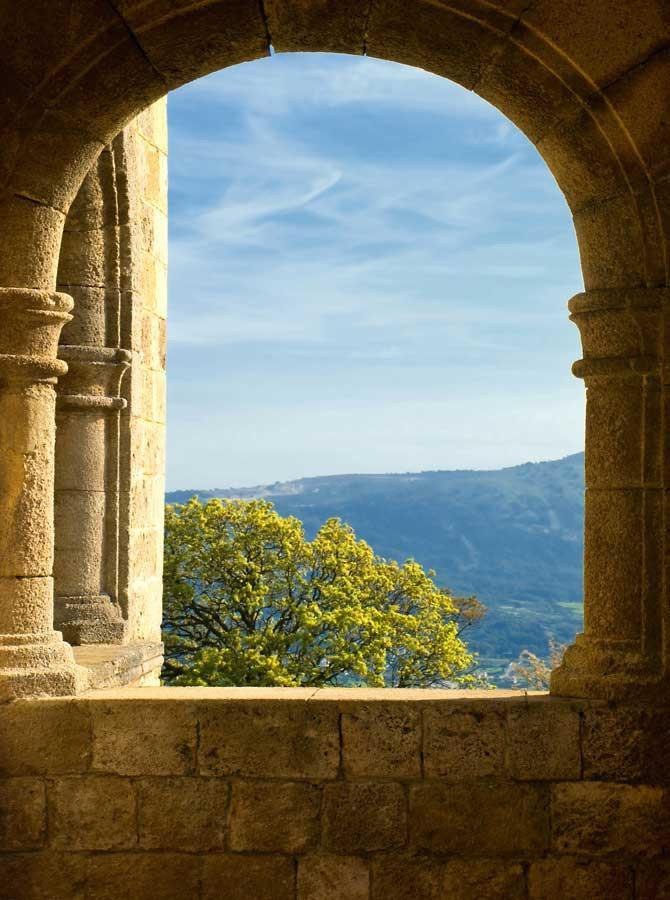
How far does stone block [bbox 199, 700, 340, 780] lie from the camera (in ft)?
11.1

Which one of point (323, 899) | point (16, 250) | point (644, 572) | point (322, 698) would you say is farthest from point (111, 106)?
point (323, 899)

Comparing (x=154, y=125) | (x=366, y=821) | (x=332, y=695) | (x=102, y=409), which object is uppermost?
(x=154, y=125)

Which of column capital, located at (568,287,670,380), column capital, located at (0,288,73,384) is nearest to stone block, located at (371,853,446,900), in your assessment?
column capital, located at (568,287,670,380)

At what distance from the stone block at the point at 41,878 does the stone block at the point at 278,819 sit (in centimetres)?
Answer: 50

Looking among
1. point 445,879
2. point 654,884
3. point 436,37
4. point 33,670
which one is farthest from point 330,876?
point 436,37

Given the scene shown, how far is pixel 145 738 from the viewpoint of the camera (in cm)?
340

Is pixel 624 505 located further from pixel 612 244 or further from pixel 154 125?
pixel 154 125

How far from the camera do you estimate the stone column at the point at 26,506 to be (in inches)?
135

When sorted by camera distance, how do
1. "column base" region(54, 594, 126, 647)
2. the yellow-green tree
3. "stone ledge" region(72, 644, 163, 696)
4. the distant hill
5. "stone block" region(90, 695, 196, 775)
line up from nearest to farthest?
"stone block" region(90, 695, 196, 775) < "stone ledge" region(72, 644, 163, 696) < "column base" region(54, 594, 126, 647) < the yellow-green tree < the distant hill

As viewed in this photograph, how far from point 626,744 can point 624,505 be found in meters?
0.75

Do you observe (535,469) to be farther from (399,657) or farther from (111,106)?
(111,106)

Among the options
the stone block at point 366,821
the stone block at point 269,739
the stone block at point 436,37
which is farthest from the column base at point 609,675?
the stone block at point 436,37

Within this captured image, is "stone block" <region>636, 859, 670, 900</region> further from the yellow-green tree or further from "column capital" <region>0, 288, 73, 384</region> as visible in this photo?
the yellow-green tree

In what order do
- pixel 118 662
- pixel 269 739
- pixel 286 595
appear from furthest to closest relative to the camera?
pixel 286 595 < pixel 118 662 < pixel 269 739
